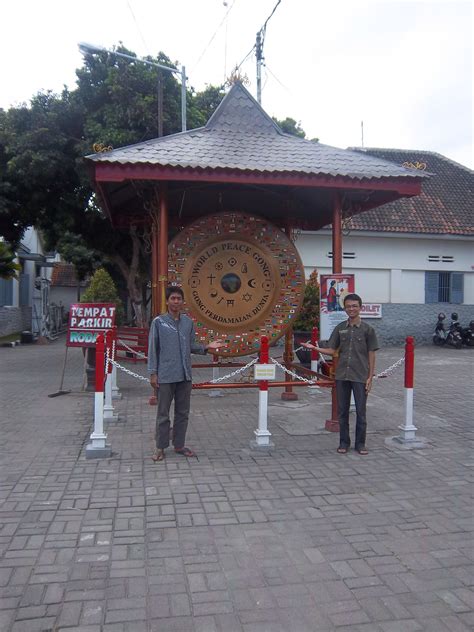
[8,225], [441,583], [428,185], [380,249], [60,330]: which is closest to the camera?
[441,583]

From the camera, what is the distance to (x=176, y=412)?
6059 mm

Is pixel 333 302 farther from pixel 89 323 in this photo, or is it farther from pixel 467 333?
pixel 467 333

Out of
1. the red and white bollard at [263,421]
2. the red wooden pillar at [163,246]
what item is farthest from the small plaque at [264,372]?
the red wooden pillar at [163,246]

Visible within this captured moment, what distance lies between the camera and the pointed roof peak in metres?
8.31

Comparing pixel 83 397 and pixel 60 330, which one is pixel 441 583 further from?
pixel 60 330

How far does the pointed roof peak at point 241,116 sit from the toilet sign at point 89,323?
3416mm

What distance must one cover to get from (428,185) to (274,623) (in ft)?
71.0

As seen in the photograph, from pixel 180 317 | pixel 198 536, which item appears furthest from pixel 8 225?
pixel 198 536

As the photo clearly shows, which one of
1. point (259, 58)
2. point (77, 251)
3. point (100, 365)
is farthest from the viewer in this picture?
point (259, 58)

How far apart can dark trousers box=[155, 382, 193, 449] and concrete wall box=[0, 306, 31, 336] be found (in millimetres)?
19504

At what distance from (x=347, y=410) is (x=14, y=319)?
22466mm

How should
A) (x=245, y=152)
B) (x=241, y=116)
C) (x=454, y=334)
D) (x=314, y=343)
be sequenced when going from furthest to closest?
(x=454, y=334)
(x=314, y=343)
(x=241, y=116)
(x=245, y=152)

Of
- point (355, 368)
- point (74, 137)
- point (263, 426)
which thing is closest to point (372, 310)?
point (74, 137)

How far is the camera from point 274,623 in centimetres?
308
